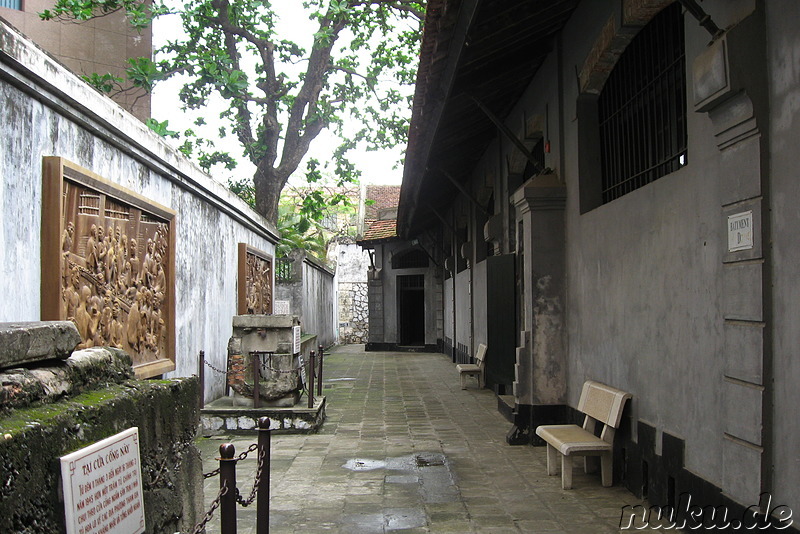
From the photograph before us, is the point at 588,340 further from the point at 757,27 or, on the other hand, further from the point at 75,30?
the point at 75,30

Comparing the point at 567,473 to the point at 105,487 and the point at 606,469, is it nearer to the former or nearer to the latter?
the point at 606,469

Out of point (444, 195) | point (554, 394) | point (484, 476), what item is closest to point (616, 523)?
point (484, 476)

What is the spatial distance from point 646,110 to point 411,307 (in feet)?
73.4

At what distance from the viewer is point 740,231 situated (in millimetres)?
4051

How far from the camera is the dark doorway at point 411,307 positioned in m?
26.5

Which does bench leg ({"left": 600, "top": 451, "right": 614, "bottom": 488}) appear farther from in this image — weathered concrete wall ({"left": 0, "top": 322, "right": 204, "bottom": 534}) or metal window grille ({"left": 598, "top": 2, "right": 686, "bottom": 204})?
weathered concrete wall ({"left": 0, "top": 322, "right": 204, "bottom": 534})

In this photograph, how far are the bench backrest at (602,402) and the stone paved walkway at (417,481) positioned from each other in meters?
0.55

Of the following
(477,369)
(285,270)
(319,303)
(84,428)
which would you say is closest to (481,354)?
(477,369)

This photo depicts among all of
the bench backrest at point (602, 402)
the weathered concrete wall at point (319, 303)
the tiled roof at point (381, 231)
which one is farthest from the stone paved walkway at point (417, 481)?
the tiled roof at point (381, 231)

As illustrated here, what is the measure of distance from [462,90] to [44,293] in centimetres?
479

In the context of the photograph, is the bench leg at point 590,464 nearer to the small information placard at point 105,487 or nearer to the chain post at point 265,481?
the chain post at point 265,481

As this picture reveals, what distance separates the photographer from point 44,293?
5.30 m

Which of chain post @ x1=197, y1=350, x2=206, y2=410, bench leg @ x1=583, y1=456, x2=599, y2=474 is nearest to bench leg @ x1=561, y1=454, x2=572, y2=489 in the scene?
bench leg @ x1=583, y1=456, x2=599, y2=474

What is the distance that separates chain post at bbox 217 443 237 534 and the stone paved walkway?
1.85 meters
